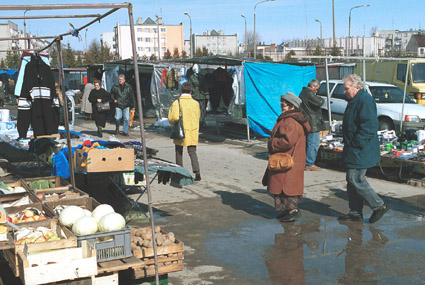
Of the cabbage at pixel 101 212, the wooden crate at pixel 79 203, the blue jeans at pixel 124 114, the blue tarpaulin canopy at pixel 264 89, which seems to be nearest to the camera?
the cabbage at pixel 101 212

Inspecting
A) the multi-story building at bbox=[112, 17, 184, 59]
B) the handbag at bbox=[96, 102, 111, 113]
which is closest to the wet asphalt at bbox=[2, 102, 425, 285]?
the handbag at bbox=[96, 102, 111, 113]

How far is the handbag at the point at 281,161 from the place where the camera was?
6.96 metres

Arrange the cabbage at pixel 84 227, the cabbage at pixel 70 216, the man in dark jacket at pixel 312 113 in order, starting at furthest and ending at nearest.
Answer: the man in dark jacket at pixel 312 113 < the cabbage at pixel 70 216 < the cabbage at pixel 84 227

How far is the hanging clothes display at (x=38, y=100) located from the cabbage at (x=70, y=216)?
405cm

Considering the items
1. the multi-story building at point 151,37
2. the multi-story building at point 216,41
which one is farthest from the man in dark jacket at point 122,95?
the multi-story building at point 216,41

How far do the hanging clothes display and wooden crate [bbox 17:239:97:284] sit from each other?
16.0 ft

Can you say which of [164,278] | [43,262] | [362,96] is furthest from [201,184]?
[43,262]

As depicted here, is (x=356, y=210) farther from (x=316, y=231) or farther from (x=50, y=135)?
(x=50, y=135)

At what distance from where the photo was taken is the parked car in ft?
51.8

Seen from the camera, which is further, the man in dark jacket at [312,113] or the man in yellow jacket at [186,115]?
the man in dark jacket at [312,113]

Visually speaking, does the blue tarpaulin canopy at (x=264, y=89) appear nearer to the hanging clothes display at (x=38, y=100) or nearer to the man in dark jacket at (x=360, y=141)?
the hanging clothes display at (x=38, y=100)

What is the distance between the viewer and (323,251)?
6230 millimetres

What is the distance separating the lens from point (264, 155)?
13555 millimetres

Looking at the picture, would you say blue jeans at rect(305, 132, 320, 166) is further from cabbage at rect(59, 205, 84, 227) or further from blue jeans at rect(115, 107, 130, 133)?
blue jeans at rect(115, 107, 130, 133)
